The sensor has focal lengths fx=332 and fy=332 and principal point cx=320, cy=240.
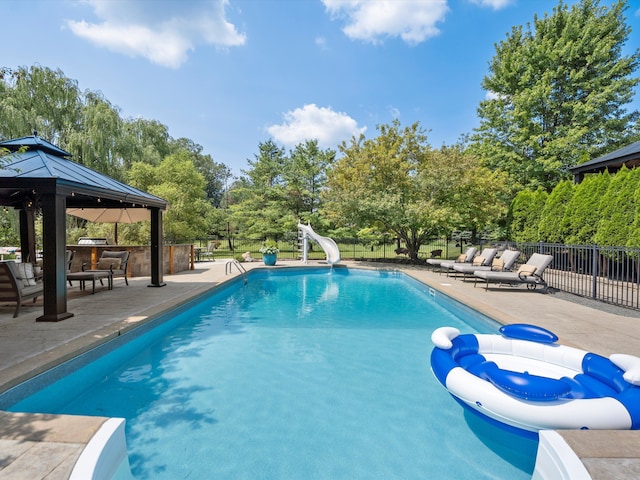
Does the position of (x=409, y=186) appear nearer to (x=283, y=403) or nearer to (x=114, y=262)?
(x=114, y=262)

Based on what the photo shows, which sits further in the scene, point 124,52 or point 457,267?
point 124,52

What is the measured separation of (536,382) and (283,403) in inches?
96.1

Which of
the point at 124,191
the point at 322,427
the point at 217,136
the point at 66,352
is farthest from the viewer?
the point at 217,136

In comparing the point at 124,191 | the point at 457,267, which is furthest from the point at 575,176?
the point at 124,191

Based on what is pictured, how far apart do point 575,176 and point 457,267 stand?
371 inches

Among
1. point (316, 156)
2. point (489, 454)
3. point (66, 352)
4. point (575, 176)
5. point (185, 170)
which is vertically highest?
point (316, 156)

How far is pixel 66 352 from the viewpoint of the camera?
3791 mm

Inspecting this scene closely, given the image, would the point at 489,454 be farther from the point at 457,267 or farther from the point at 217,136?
the point at 217,136

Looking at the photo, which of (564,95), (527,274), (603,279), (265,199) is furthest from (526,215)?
(265,199)

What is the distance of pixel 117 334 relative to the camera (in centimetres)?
469

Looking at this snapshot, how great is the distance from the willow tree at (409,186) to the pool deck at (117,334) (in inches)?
196

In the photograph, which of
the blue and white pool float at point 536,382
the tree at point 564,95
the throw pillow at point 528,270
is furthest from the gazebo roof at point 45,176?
the tree at point 564,95

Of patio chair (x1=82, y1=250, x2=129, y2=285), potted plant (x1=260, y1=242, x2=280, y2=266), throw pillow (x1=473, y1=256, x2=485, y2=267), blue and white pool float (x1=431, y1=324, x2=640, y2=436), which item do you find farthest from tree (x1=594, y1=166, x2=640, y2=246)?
patio chair (x1=82, y1=250, x2=129, y2=285)

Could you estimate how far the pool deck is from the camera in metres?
2.01
